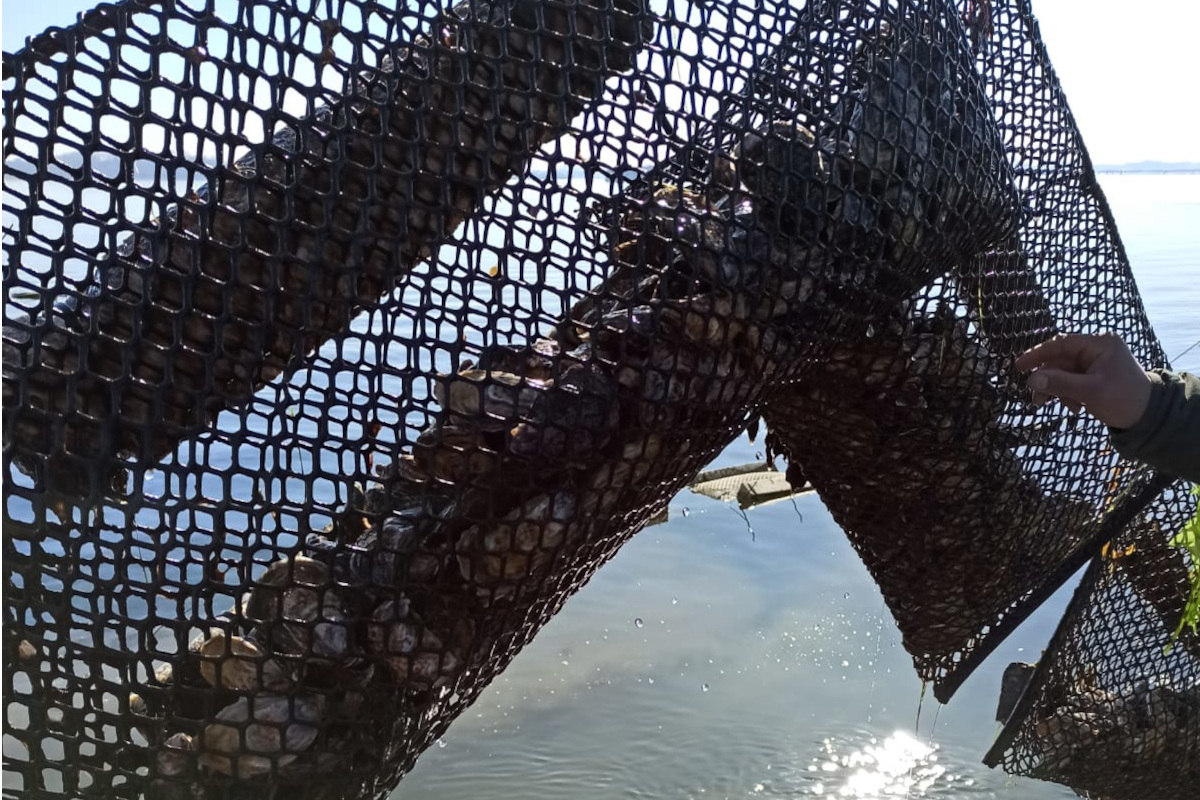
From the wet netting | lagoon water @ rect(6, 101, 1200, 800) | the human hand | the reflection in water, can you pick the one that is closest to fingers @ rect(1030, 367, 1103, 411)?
the human hand

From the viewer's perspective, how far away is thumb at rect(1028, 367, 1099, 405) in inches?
34.9

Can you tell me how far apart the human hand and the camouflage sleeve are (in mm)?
12

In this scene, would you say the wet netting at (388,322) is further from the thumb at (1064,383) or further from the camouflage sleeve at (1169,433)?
the camouflage sleeve at (1169,433)

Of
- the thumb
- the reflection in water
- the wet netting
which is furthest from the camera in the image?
the reflection in water

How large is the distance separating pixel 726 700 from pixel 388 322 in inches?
116

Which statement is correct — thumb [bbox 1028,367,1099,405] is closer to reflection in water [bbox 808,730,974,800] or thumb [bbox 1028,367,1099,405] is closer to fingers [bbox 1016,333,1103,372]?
fingers [bbox 1016,333,1103,372]

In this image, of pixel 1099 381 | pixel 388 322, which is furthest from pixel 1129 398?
pixel 388 322

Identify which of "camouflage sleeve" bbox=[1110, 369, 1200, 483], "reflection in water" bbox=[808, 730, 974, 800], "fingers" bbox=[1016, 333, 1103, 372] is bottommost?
"reflection in water" bbox=[808, 730, 974, 800]

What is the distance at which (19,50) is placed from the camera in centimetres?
59

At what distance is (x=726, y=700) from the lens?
10.7ft

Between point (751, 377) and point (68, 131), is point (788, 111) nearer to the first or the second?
point (751, 377)

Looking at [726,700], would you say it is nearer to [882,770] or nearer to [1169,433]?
Result: [882,770]

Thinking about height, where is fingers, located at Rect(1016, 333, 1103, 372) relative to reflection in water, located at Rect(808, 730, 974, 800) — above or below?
above

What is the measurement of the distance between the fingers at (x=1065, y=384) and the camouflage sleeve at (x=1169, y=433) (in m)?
0.07
